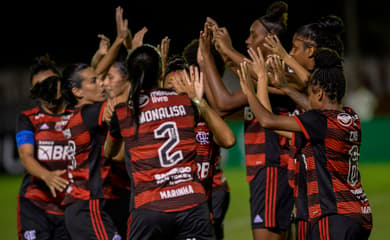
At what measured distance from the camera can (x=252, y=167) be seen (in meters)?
6.48

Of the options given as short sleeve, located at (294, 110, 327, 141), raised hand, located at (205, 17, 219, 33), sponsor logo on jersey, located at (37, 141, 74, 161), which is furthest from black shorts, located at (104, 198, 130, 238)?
short sleeve, located at (294, 110, 327, 141)

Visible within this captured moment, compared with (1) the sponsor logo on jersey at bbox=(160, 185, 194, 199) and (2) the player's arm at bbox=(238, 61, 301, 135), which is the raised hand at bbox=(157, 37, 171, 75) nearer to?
(2) the player's arm at bbox=(238, 61, 301, 135)

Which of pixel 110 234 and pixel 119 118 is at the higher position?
→ pixel 119 118

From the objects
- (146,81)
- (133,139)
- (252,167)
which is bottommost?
(252,167)

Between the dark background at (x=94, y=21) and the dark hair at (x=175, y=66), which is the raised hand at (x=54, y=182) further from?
the dark background at (x=94, y=21)

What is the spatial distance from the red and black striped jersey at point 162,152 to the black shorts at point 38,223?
77.5 inches

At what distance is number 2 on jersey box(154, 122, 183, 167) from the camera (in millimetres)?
4910

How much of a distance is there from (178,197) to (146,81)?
901 millimetres

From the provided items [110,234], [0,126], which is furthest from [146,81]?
[0,126]

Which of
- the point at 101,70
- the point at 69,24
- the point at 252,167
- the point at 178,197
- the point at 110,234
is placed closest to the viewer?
the point at 178,197

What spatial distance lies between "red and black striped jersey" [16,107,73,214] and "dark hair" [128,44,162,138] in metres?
1.79

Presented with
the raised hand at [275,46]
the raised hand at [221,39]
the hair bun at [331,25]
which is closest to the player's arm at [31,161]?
the raised hand at [221,39]

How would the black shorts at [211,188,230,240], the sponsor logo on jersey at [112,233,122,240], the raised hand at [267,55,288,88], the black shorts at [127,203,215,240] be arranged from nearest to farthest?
the black shorts at [127,203,215,240]
the raised hand at [267,55,288,88]
the sponsor logo on jersey at [112,233,122,240]
the black shorts at [211,188,230,240]

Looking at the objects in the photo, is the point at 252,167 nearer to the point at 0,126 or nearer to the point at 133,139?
the point at 133,139
